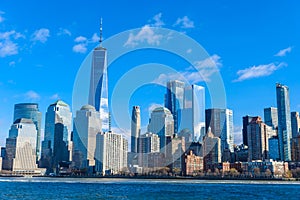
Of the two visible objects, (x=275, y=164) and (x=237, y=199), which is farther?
(x=275, y=164)

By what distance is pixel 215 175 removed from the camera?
17562 centimetres

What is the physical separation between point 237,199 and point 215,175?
122698mm

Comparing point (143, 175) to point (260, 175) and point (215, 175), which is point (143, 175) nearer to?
point (215, 175)

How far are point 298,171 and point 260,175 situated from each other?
14.8 meters

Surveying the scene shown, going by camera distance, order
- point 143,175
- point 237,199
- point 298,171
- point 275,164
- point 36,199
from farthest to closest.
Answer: point 143,175, point 275,164, point 298,171, point 237,199, point 36,199

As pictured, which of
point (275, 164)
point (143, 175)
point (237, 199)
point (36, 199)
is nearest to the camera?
point (36, 199)

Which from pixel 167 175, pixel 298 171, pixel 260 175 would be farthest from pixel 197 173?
pixel 298 171

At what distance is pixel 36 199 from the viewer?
5144 centimetres

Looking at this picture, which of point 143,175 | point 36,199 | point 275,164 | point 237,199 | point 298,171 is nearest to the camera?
point 36,199

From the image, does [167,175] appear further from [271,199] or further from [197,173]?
[271,199]

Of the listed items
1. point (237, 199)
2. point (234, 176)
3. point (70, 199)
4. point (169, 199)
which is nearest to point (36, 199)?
point (70, 199)

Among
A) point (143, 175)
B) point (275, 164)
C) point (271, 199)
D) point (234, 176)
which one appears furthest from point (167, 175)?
point (271, 199)

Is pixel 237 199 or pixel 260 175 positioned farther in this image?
pixel 260 175

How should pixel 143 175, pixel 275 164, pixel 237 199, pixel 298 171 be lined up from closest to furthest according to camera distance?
1. pixel 237 199
2. pixel 298 171
3. pixel 275 164
4. pixel 143 175
